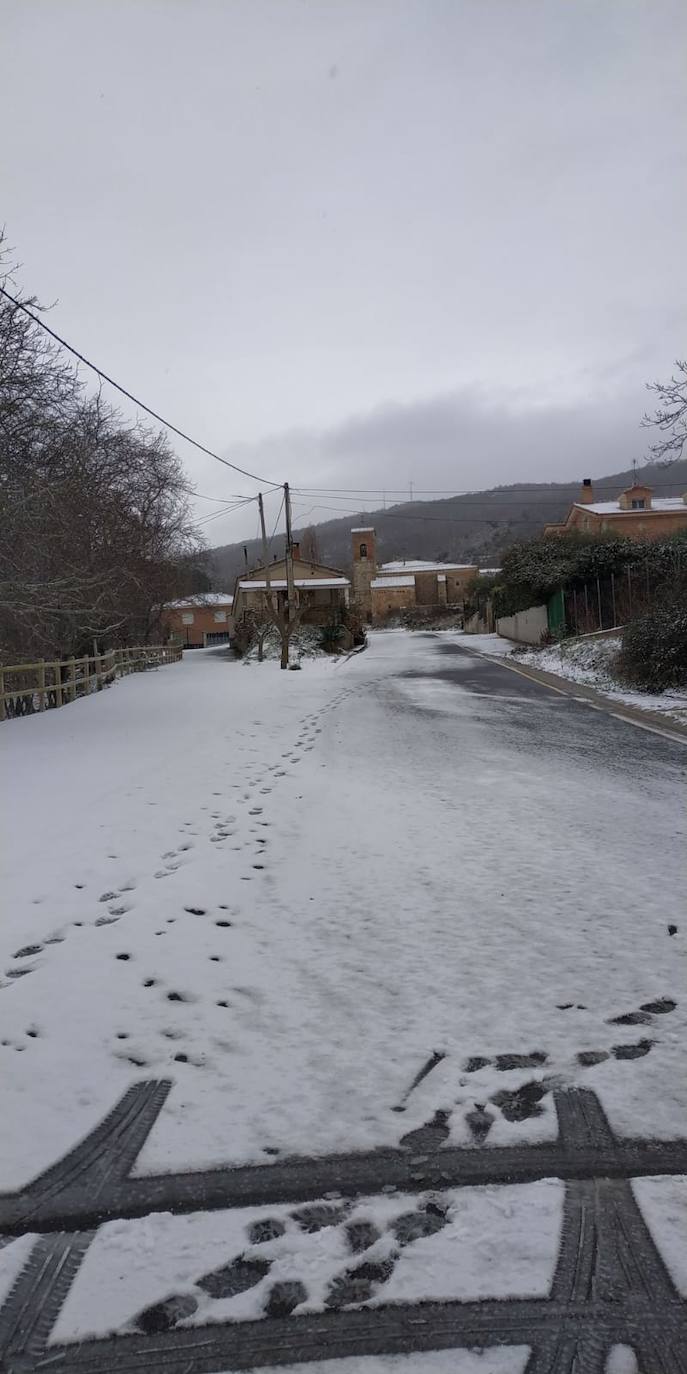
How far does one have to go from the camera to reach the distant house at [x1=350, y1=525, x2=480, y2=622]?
87125 mm

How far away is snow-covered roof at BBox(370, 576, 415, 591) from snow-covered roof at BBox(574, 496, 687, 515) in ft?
104

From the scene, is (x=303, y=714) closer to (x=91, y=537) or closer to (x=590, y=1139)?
(x=91, y=537)

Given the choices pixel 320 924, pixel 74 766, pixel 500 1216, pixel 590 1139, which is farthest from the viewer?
pixel 74 766

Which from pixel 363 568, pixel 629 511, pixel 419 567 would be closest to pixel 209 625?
pixel 363 568

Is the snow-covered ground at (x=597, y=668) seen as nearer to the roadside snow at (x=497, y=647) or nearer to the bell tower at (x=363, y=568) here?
the roadside snow at (x=497, y=647)

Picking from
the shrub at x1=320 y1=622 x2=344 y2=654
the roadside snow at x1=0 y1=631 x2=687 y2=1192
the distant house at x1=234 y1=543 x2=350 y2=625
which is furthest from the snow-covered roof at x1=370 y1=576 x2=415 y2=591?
the roadside snow at x1=0 y1=631 x2=687 y2=1192

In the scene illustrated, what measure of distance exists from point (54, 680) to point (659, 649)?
1401 cm

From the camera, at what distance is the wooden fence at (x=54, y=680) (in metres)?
16.3

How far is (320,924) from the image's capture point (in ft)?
15.5

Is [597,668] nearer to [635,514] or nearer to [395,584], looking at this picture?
[635,514]

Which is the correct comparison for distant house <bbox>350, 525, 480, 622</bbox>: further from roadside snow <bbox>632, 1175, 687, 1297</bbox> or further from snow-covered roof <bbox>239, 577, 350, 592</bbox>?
roadside snow <bbox>632, 1175, 687, 1297</bbox>

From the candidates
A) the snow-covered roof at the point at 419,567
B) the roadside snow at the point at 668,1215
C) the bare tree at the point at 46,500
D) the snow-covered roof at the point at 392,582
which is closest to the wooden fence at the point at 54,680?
the bare tree at the point at 46,500

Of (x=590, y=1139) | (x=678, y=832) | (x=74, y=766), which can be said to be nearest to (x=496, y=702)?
(x=74, y=766)

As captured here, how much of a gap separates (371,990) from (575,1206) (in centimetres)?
156
